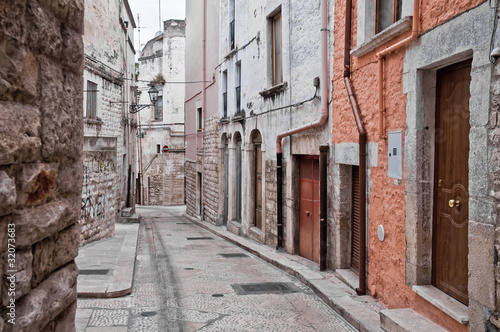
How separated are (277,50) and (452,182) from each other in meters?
7.48

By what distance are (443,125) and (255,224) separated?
887cm

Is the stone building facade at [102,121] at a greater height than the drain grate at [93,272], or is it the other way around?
the stone building facade at [102,121]

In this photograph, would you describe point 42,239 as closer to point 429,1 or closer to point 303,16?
point 429,1

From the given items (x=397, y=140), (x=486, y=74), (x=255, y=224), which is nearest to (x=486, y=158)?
(x=486, y=74)

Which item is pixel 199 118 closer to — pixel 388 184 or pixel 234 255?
pixel 234 255

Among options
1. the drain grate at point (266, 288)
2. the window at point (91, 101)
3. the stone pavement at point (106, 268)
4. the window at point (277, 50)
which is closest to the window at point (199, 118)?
the window at point (91, 101)

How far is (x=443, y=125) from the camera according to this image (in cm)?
521

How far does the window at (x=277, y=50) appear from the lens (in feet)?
37.8

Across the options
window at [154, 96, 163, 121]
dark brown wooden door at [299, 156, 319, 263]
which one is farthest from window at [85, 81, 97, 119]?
window at [154, 96, 163, 121]

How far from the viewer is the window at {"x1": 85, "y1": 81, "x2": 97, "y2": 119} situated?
1446 cm

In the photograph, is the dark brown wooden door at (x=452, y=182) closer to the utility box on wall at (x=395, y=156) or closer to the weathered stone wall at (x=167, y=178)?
the utility box on wall at (x=395, y=156)

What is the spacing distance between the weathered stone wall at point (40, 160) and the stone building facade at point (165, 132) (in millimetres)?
31021

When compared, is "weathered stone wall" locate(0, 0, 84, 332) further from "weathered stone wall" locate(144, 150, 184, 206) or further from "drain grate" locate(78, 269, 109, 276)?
"weathered stone wall" locate(144, 150, 184, 206)

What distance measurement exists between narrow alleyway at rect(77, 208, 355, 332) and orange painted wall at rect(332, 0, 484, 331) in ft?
2.59
